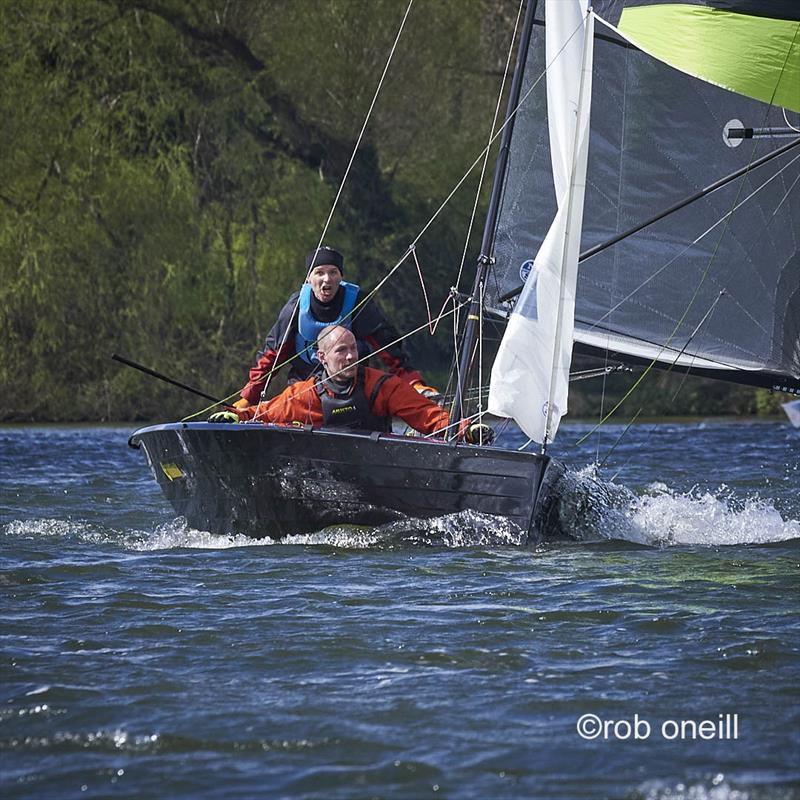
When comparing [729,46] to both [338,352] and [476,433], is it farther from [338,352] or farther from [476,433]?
[338,352]

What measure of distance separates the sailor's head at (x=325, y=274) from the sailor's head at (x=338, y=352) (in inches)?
35.3

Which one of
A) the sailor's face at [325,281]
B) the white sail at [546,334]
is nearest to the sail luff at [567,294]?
the white sail at [546,334]

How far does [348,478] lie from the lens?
324 inches

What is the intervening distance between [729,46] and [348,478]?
10.8 ft

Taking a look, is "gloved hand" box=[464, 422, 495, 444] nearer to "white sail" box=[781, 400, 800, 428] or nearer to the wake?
the wake

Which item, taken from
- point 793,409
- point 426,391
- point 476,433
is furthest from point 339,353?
point 793,409

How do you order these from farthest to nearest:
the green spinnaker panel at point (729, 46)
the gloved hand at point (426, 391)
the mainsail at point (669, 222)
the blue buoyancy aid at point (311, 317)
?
the mainsail at point (669, 222) → the blue buoyancy aid at point (311, 317) → the green spinnaker panel at point (729, 46) → the gloved hand at point (426, 391)

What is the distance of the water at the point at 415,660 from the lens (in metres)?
4.43

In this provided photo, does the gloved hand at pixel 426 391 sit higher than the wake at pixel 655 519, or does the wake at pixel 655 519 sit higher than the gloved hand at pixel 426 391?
the gloved hand at pixel 426 391

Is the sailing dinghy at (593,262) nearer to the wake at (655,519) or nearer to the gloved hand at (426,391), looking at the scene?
the gloved hand at (426,391)

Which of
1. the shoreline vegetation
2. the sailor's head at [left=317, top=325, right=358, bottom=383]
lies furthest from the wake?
the shoreline vegetation

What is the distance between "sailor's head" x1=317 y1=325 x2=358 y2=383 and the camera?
8.56 m

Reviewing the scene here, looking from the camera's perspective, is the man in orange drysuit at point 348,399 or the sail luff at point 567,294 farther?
the man in orange drysuit at point 348,399

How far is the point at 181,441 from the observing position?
8789 millimetres
